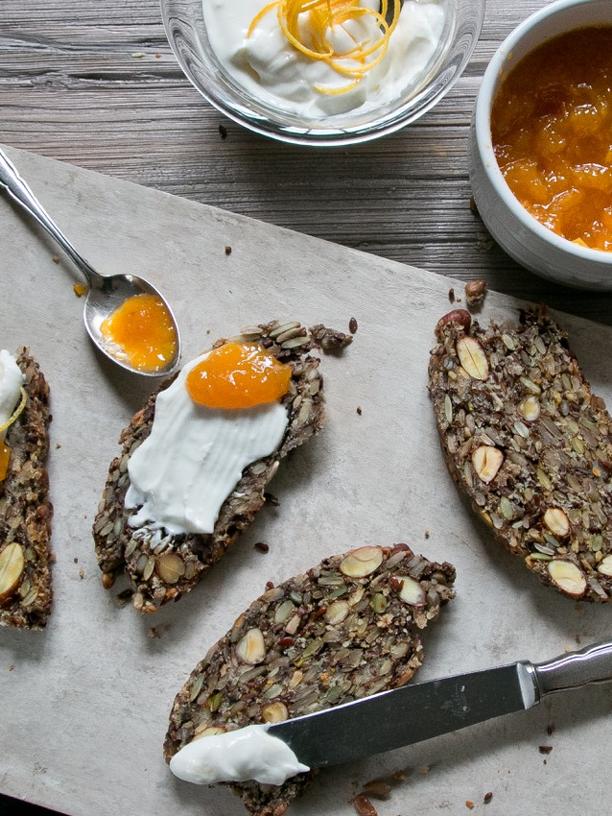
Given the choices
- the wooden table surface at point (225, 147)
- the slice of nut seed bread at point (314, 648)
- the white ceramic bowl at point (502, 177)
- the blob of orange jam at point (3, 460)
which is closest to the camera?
the white ceramic bowl at point (502, 177)

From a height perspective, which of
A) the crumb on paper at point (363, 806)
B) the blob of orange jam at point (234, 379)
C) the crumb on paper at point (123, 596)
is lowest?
the crumb on paper at point (363, 806)

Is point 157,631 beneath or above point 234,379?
beneath

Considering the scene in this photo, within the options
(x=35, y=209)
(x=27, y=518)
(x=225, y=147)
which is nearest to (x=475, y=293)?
(x=225, y=147)

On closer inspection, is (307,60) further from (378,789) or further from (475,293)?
(378,789)

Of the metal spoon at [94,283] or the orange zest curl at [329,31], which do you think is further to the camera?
the metal spoon at [94,283]

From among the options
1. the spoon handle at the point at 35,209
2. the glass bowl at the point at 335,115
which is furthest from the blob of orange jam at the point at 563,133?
the spoon handle at the point at 35,209

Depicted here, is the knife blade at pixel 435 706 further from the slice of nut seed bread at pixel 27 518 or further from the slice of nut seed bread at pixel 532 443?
the slice of nut seed bread at pixel 27 518
